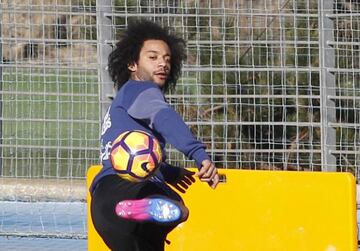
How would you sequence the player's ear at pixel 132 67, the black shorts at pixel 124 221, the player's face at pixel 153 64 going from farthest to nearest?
1. the player's ear at pixel 132 67
2. the player's face at pixel 153 64
3. the black shorts at pixel 124 221

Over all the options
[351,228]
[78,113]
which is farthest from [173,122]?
[78,113]

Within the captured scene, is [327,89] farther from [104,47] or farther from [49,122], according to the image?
[49,122]

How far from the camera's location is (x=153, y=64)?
491cm

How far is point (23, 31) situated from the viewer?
9062 millimetres

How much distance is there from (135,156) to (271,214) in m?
2.32

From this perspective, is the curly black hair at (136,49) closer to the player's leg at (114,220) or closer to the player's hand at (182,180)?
the player's hand at (182,180)

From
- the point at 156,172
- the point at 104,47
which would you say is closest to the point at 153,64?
the point at 156,172

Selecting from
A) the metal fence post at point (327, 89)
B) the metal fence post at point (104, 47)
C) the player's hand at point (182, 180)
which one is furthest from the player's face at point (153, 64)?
the metal fence post at point (327, 89)

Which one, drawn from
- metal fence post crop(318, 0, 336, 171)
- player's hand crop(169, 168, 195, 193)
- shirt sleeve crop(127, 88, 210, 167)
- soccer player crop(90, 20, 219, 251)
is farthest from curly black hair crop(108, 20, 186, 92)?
metal fence post crop(318, 0, 336, 171)

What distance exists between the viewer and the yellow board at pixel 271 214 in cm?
636

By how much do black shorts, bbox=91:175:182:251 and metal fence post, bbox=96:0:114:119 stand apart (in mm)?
3960

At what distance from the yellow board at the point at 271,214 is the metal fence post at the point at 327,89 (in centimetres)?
215

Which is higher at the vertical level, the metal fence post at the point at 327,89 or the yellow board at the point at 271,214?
the metal fence post at the point at 327,89

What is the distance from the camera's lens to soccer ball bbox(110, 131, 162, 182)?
4.43m
